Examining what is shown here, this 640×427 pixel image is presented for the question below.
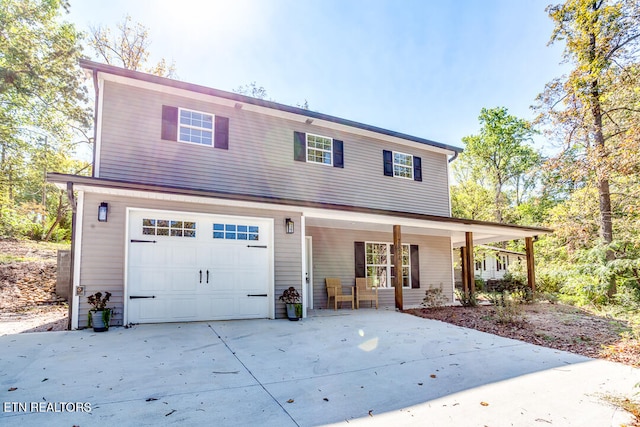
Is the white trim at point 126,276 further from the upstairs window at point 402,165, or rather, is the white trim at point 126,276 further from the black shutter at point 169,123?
the upstairs window at point 402,165

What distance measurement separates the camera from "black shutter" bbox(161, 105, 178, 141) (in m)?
8.38

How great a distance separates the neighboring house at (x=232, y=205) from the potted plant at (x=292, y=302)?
0.19 metres

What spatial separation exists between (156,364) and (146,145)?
5.57m

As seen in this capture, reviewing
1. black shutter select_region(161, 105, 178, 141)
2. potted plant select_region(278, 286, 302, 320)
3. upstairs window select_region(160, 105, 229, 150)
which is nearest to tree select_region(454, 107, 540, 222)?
upstairs window select_region(160, 105, 229, 150)

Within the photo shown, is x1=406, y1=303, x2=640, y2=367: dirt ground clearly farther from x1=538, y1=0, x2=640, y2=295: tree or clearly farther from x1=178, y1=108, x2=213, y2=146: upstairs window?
x1=178, y1=108, x2=213, y2=146: upstairs window

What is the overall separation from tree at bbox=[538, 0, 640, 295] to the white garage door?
786cm

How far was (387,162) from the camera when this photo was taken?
11.7 metres

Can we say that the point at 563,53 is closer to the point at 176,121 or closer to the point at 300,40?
the point at 300,40

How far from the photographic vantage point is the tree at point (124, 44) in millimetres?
15984

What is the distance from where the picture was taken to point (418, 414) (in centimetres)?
318

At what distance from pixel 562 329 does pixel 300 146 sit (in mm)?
7736

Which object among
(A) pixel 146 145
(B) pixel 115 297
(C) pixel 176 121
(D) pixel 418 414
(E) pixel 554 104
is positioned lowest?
(D) pixel 418 414

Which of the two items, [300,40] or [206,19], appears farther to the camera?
[300,40]

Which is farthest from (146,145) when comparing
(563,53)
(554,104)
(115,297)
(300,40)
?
(563,53)
